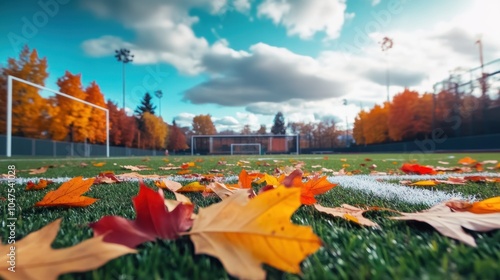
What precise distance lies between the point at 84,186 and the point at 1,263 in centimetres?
83

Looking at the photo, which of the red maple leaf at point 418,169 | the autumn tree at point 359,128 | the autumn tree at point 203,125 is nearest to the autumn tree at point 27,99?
the red maple leaf at point 418,169

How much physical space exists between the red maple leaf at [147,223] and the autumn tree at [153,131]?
2367 inches

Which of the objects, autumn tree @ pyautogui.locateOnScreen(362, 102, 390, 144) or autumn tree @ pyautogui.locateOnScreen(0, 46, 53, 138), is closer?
autumn tree @ pyautogui.locateOnScreen(0, 46, 53, 138)

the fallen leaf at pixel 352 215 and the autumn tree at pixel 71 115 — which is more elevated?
the autumn tree at pixel 71 115

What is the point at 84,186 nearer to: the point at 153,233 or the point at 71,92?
the point at 153,233

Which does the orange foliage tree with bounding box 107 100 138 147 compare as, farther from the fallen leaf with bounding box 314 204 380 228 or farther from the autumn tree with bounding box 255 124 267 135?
the fallen leaf with bounding box 314 204 380 228

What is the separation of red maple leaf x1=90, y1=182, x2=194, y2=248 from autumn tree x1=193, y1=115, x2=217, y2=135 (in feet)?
266

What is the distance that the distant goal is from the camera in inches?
1906

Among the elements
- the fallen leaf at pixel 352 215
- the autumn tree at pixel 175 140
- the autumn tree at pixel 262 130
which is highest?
the autumn tree at pixel 262 130

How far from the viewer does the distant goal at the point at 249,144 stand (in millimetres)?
48406

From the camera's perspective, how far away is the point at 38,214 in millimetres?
1271

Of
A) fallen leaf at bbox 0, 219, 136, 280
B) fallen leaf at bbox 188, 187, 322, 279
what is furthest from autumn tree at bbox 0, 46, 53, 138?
fallen leaf at bbox 188, 187, 322, 279

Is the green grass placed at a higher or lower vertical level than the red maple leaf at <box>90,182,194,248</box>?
lower

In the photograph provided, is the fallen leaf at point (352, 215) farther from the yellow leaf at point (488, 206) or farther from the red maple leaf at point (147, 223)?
the red maple leaf at point (147, 223)
